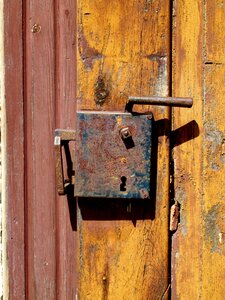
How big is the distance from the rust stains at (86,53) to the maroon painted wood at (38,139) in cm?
10

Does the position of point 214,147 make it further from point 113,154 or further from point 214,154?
point 113,154

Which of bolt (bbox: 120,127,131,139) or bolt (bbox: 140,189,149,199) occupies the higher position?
bolt (bbox: 120,127,131,139)

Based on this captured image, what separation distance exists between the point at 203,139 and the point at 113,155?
0.63 ft

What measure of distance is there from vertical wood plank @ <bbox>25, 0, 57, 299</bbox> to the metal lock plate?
0.16m

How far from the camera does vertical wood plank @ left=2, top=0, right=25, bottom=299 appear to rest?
1.02 meters

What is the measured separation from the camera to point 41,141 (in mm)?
1011

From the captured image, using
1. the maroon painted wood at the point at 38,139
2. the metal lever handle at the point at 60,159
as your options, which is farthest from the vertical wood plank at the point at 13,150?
the metal lever handle at the point at 60,159

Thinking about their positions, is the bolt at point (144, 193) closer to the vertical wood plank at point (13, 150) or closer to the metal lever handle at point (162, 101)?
the metal lever handle at point (162, 101)

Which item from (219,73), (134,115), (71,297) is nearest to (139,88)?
(134,115)

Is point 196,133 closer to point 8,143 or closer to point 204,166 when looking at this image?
point 204,166

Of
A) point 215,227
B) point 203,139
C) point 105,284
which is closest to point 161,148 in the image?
point 203,139

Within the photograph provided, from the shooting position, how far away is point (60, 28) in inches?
39.6

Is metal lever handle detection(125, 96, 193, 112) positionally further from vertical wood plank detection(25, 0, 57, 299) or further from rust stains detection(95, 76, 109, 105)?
vertical wood plank detection(25, 0, 57, 299)

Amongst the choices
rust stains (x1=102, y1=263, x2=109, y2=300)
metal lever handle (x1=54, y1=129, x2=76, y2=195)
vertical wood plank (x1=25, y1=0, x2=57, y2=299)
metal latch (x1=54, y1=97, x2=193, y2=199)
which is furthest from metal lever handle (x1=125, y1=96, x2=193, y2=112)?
rust stains (x1=102, y1=263, x2=109, y2=300)
